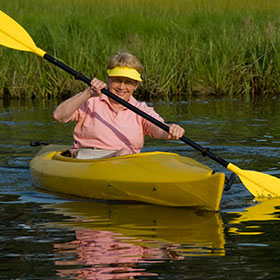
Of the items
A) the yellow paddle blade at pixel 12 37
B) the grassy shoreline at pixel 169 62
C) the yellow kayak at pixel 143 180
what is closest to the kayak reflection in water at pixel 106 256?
the yellow kayak at pixel 143 180

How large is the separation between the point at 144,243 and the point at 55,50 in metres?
8.37

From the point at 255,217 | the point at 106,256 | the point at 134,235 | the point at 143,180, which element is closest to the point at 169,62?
the point at 143,180

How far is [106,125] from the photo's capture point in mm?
6184

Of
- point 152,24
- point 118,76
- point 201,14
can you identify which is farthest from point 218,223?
point 201,14

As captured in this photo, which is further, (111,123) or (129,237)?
(111,123)

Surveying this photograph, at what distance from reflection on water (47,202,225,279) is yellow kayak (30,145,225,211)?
0.09 m

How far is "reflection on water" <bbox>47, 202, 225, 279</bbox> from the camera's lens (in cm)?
385

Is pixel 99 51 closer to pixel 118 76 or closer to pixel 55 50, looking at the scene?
pixel 55 50

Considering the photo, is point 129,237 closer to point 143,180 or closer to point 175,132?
point 143,180

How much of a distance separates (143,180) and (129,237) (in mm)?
1077

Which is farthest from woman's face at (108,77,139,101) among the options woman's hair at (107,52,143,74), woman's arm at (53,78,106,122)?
woman's arm at (53,78,106,122)

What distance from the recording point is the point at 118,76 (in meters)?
6.07

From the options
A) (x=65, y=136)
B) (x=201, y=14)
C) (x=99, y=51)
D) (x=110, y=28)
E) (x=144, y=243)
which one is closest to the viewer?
(x=144, y=243)

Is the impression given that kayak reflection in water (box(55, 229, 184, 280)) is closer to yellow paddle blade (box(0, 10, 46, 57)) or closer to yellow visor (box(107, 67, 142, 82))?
yellow visor (box(107, 67, 142, 82))
